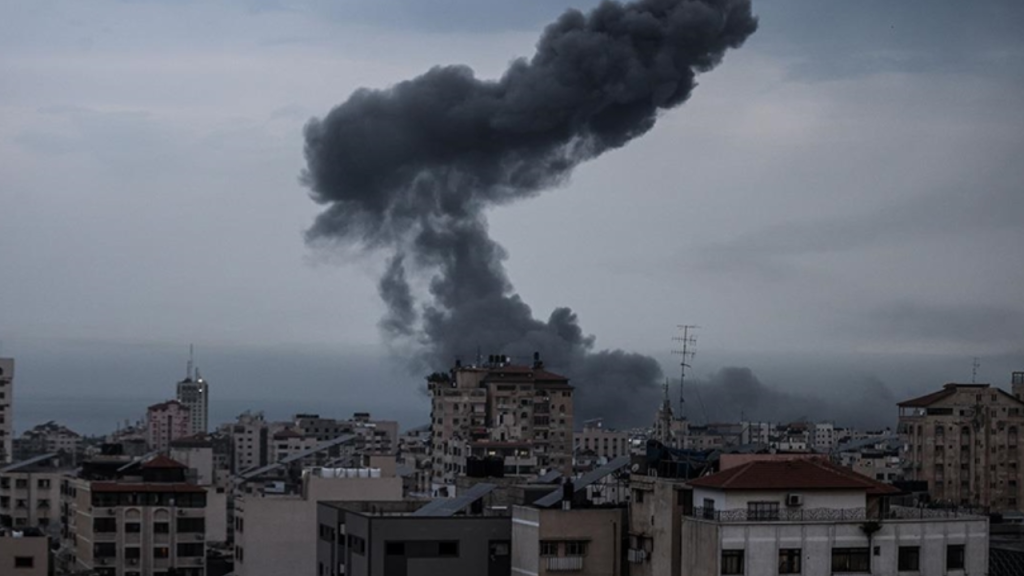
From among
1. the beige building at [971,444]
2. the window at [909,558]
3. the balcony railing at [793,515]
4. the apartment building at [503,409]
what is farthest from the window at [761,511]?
the apartment building at [503,409]

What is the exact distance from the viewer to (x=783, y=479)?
3438cm

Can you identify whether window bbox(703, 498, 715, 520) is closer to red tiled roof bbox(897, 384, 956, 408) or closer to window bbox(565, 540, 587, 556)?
window bbox(565, 540, 587, 556)

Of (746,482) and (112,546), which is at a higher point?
(746,482)

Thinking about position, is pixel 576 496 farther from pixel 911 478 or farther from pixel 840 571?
pixel 911 478

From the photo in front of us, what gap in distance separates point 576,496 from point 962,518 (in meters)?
7.13

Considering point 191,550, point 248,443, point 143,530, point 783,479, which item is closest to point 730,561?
point 783,479

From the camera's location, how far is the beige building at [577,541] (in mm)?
36750

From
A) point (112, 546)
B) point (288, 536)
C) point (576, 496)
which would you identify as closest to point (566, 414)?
point (112, 546)

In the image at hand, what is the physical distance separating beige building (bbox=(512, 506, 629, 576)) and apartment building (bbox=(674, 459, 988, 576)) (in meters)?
2.27

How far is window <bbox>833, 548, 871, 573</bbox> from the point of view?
34125 millimetres

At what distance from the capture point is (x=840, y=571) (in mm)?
34125

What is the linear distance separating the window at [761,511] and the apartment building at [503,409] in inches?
2659

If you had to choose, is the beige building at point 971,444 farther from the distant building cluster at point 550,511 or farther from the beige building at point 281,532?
the beige building at point 281,532

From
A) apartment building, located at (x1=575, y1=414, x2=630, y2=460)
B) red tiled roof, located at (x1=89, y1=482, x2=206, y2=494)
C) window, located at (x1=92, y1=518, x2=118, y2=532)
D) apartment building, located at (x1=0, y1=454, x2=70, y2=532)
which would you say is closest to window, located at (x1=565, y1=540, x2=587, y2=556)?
red tiled roof, located at (x1=89, y1=482, x2=206, y2=494)
